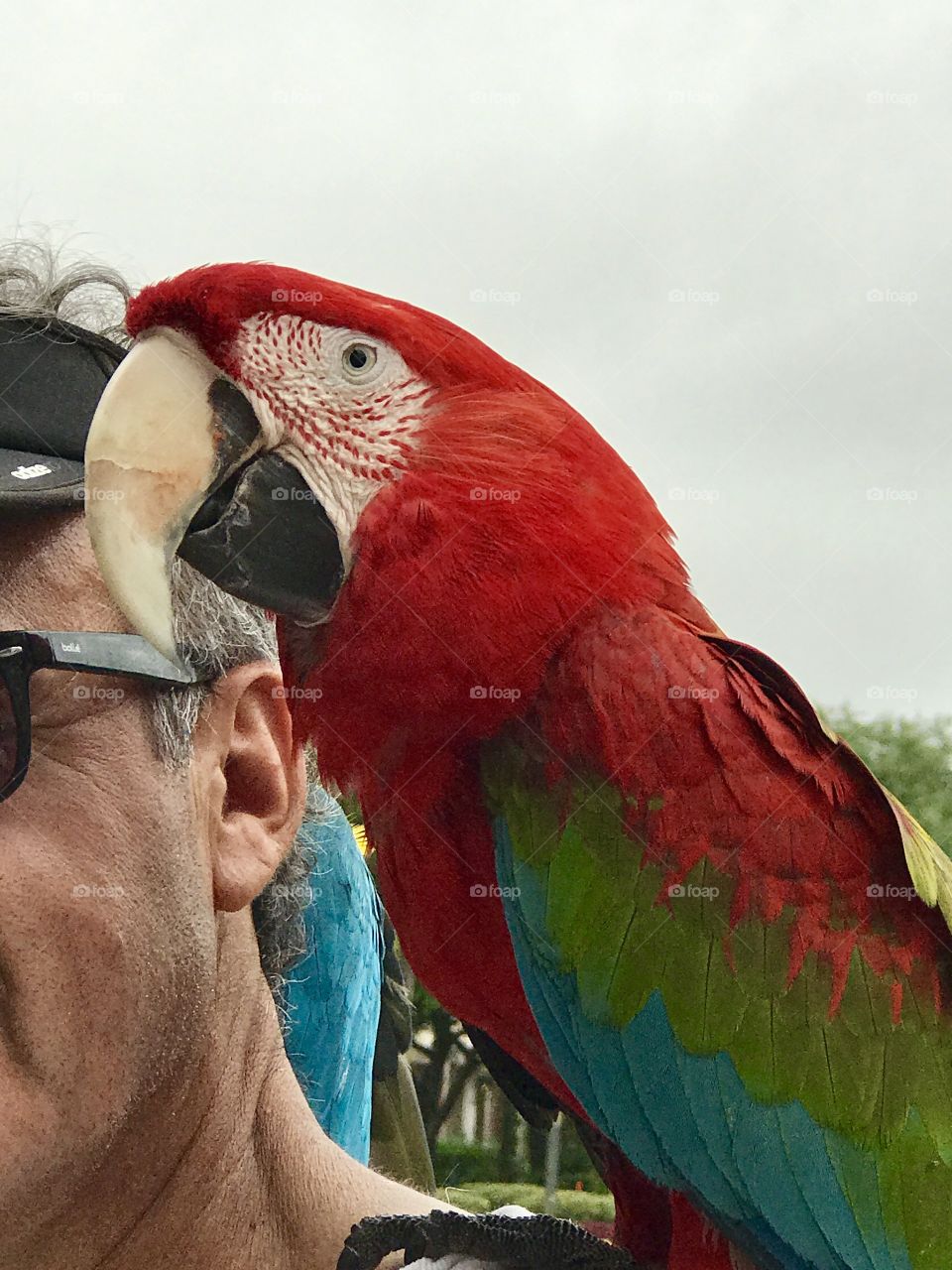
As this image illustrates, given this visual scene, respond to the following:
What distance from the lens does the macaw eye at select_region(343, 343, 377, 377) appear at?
91 centimetres

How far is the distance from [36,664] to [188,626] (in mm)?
156

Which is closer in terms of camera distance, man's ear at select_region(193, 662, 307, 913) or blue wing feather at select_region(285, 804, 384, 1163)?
man's ear at select_region(193, 662, 307, 913)

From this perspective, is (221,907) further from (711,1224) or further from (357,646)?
(711,1224)

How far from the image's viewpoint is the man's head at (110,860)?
100 centimetres

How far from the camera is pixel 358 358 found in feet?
2.99

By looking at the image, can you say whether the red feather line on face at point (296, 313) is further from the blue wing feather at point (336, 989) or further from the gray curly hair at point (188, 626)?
the blue wing feather at point (336, 989)

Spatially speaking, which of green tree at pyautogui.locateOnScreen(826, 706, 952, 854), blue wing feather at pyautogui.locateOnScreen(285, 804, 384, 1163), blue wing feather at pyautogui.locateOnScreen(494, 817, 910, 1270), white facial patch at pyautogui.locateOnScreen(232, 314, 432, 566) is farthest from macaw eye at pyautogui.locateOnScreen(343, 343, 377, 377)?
green tree at pyautogui.locateOnScreen(826, 706, 952, 854)

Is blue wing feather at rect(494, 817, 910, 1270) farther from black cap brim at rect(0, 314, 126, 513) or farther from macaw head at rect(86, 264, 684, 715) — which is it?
black cap brim at rect(0, 314, 126, 513)

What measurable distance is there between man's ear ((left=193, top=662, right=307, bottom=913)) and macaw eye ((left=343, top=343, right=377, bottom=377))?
385 mm

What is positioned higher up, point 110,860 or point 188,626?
point 188,626

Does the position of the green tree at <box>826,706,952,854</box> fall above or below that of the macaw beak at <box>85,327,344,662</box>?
below

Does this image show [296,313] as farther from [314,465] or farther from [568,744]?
[568,744]

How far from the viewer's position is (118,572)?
88 cm

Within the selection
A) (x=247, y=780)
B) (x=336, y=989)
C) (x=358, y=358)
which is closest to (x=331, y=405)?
(x=358, y=358)
